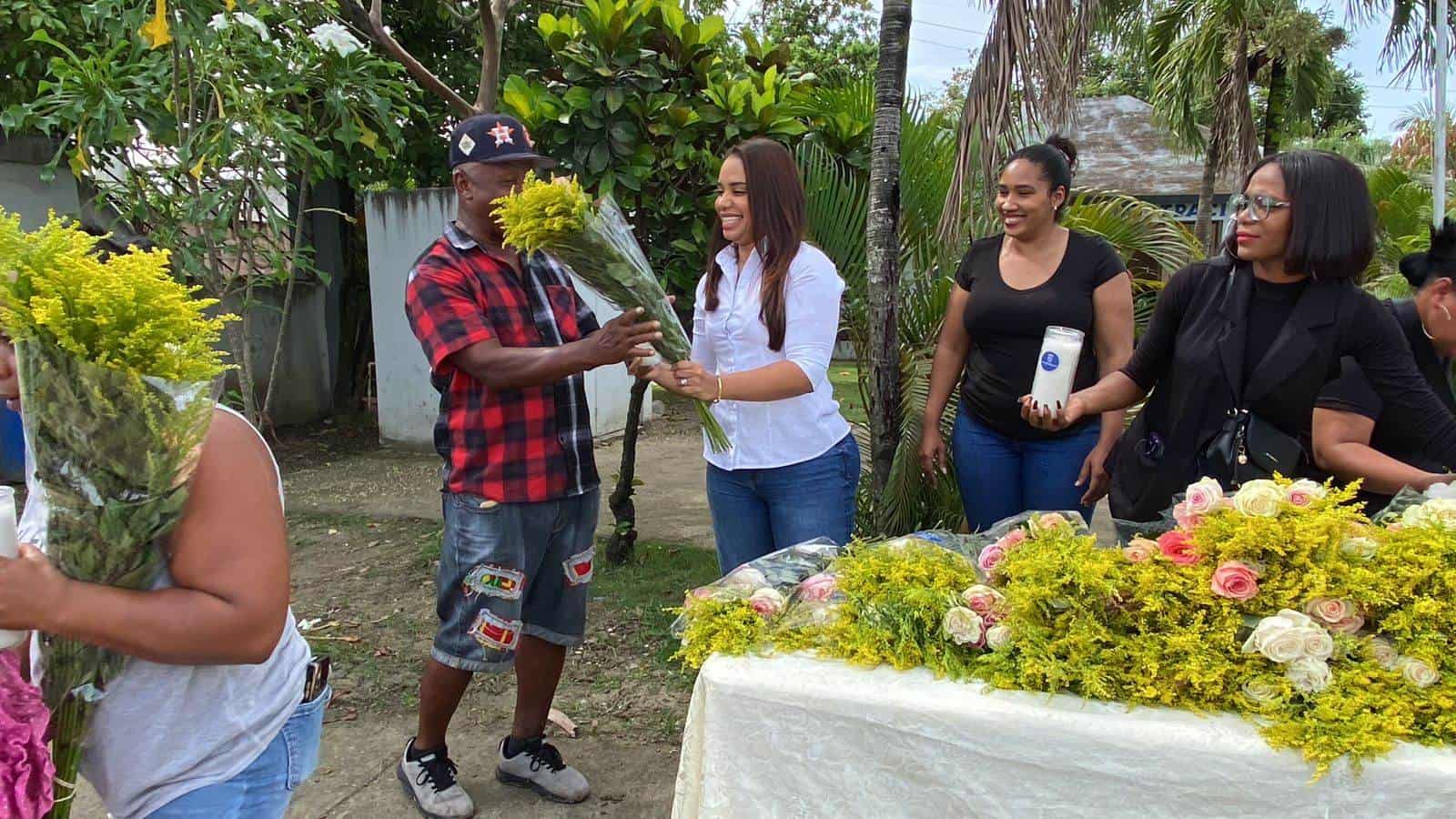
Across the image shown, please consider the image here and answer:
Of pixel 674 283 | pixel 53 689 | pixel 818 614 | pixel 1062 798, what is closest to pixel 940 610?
pixel 818 614

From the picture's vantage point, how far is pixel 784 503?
105 inches

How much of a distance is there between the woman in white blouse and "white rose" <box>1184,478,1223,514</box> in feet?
3.49

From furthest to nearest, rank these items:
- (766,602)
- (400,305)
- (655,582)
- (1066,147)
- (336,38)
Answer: (400,305) → (336,38) → (655,582) → (1066,147) → (766,602)

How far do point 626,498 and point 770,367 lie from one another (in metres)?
2.27

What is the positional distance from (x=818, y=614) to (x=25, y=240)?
1304mm

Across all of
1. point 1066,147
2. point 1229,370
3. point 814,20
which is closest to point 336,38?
point 1066,147

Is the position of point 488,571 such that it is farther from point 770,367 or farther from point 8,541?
point 8,541

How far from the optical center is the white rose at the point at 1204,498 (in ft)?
5.45

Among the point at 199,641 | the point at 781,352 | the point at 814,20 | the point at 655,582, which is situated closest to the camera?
the point at 199,641

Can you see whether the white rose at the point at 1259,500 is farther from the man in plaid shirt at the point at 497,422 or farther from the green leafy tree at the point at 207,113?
the green leafy tree at the point at 207,113

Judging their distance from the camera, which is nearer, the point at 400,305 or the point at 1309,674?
the point at 1309,674

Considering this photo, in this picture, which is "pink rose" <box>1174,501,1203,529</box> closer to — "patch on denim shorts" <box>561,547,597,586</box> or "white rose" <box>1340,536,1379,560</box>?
"white rose" <box>1340,536,1379,560</box>

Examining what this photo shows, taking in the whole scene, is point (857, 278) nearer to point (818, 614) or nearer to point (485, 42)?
point (485, 42)

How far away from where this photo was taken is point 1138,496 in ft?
8.23
